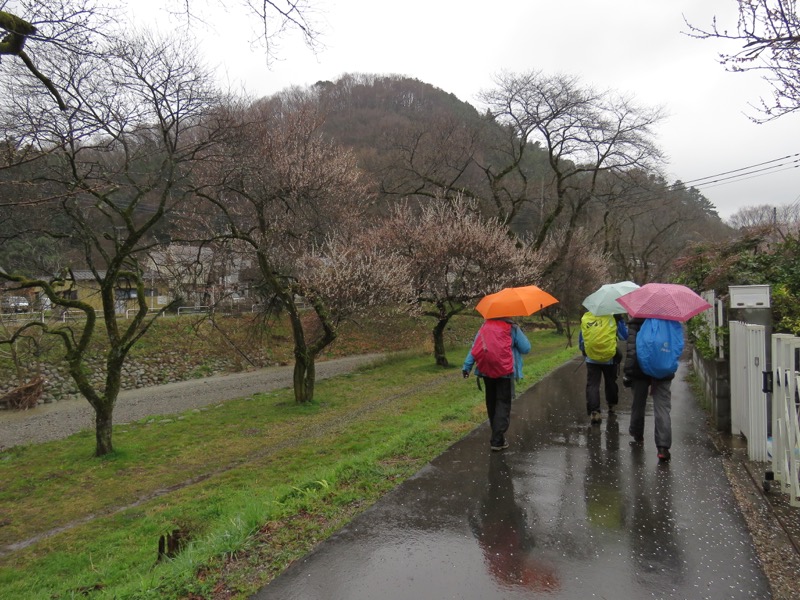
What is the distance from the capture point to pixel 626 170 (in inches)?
1152

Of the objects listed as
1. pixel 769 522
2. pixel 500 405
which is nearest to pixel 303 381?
pixel 500 405

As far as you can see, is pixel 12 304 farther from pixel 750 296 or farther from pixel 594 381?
pixel 750 296

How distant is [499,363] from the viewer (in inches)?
244

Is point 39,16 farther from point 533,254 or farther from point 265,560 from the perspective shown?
point 533,254

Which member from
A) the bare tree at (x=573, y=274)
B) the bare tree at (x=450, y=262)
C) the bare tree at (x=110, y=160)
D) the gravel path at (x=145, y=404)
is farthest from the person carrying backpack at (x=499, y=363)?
the bare tree at (x=573, y=274)

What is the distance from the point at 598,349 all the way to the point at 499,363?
2008mm

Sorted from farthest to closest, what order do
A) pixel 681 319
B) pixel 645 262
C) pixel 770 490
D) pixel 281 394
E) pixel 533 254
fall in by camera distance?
pixel 645 262
pixel 533 254
pixel 281 394
pixel 681 319
pixel 770 490

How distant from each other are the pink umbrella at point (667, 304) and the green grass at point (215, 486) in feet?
8.93

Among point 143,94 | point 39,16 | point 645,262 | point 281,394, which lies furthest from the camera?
point 645,262

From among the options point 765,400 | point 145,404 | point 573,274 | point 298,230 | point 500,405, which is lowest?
point 145,404

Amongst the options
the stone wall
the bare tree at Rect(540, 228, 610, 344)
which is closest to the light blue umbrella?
the stone wall

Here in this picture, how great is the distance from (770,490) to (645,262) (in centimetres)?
4546

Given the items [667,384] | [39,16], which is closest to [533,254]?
[667,384]

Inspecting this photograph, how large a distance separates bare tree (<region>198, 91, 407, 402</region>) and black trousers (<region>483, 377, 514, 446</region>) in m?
8.23
